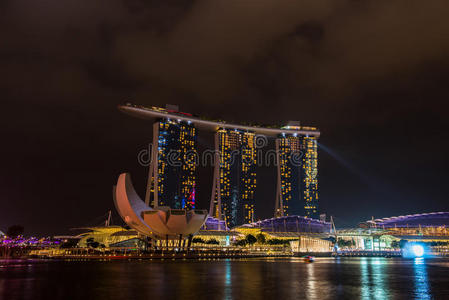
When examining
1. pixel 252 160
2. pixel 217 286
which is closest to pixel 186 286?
pixel 217 286

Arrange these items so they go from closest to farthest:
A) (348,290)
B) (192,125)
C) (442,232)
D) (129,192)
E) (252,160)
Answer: (348,290), (129,192), (442,232), (192,125), (252,160)

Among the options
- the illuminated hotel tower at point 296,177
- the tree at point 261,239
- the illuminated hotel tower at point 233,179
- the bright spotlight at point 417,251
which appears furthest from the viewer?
the illuminated hotel tower at point 296,177

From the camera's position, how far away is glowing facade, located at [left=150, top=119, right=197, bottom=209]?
113625 millimetres

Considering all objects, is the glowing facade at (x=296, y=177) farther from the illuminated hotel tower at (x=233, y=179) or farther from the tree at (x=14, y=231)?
the tree at (x=14, y=231)

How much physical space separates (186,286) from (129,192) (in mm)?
43969

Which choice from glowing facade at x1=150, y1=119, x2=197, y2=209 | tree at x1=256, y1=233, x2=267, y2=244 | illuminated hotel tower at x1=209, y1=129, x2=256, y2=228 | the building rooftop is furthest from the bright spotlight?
the building rooftop

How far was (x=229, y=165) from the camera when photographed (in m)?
128

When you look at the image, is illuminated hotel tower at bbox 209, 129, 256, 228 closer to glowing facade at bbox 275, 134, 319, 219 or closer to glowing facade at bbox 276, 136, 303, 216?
glowing facade at bbox 276, 136, 303, 216

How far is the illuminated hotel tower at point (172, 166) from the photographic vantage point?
372 feet

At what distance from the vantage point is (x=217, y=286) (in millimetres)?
21922

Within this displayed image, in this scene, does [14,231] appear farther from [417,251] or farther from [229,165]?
[417,251]

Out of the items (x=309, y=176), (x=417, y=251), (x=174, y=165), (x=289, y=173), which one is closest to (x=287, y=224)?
(x=289, y=173)

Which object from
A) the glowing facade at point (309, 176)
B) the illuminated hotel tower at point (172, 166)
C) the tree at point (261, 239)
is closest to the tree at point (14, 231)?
the illuminated hotel tower at point (172, 166)

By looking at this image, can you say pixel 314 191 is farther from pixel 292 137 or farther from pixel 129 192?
pixel 129 192
